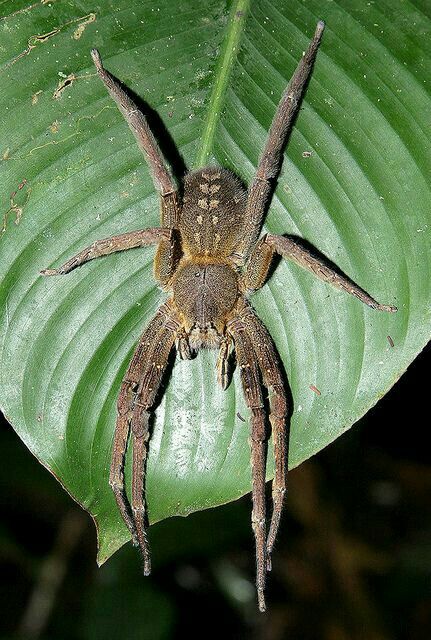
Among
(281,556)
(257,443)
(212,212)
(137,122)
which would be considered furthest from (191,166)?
(281,556)

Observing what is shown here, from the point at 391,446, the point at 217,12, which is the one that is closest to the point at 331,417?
the point at 217,12

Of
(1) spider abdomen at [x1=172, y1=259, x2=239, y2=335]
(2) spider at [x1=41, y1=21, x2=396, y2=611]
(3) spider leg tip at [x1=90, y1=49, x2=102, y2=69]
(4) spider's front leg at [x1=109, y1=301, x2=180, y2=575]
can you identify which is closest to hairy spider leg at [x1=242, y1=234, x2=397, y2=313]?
(2) spider at [x1=41, y1=21, x2=396, y2=611]

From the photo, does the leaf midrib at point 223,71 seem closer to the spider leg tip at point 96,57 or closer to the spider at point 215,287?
the spider at point 215,287

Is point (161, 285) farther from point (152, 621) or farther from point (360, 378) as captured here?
point (152, 621)

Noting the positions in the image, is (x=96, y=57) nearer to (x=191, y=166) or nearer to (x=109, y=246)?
(x=191, y=166)

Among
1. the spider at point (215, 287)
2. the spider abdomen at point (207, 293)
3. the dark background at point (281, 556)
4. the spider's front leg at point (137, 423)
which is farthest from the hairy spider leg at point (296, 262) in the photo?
the dark background at point (281, 556)

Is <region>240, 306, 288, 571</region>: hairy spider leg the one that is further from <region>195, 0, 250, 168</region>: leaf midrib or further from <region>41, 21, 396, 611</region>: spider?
<region>195, 0, 250, 168</region>: leaf midrib
